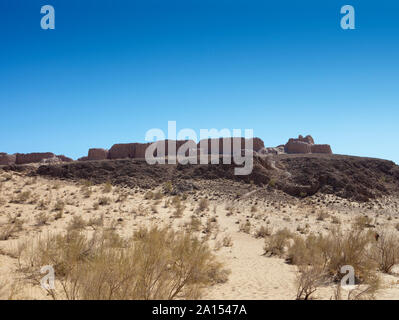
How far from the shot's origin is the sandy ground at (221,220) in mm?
6660

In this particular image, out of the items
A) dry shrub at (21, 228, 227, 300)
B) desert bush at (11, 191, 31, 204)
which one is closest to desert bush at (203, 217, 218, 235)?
dry shrub at (21, 228, 227, 300)

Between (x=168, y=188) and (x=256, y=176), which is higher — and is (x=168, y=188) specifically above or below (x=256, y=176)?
below

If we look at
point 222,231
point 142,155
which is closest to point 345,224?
point 222,231

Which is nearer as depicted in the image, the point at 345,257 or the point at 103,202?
the point at 345,257

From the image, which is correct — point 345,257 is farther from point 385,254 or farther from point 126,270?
point 126,270

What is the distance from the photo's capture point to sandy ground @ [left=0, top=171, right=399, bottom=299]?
6660 millimetres

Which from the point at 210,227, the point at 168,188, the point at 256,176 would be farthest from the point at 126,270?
the point at 256,176

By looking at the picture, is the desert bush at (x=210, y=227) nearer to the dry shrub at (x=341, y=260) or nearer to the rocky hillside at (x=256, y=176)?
the dry shrub at (x=341, y=260)

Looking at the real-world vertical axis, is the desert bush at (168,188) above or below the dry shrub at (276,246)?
above

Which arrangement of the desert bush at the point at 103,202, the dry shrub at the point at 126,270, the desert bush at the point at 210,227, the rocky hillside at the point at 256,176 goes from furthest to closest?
1. the rocky hillside at the point at 256,176
2. the desert bush at the point at 103,202
3. the desert bush at the point at 210,227
4. the dry shrub at the point at 126,270

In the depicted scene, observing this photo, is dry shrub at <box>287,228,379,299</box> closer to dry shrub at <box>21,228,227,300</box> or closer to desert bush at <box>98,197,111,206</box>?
dry shrub at <box>21,228,227,300</box>

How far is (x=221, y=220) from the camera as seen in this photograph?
17.9m

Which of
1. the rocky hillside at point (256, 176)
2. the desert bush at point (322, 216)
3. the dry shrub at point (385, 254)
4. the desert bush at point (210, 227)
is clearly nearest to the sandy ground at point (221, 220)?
the desert bush at point (322, 216)

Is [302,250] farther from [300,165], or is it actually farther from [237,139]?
[237,139]
